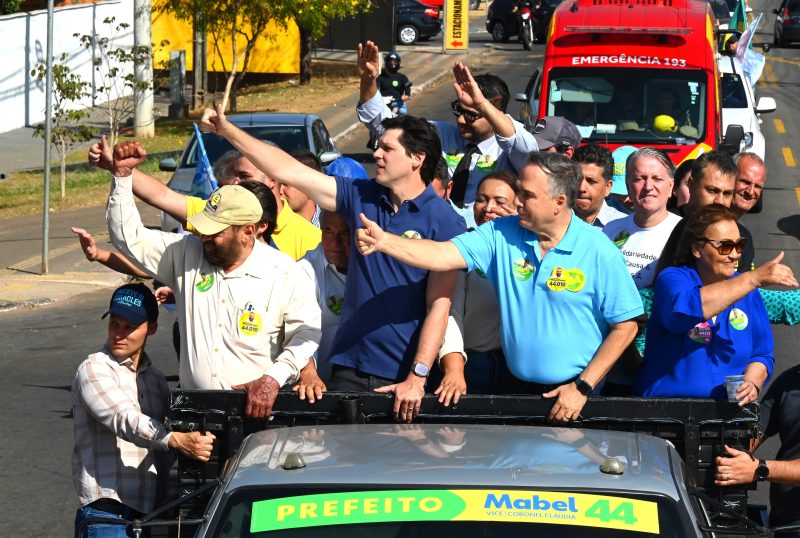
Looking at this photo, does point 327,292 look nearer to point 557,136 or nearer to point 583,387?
point 583,387

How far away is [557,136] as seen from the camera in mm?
8281

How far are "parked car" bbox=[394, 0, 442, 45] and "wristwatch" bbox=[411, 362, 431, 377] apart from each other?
1518 inches

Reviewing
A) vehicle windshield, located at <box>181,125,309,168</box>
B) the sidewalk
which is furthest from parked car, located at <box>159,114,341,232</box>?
the sidewalk

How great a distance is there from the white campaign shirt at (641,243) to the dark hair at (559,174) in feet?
4.24

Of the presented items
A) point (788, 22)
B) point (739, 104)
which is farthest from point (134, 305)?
point (788, 22)

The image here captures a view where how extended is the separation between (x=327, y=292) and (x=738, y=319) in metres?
1.84

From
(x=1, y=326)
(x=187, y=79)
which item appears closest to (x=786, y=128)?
(x=187, y=79)

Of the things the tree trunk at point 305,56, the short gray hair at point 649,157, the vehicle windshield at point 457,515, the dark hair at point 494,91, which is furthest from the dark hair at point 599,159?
the tree trunk at point 305,56

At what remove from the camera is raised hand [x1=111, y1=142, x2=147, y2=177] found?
210 inches

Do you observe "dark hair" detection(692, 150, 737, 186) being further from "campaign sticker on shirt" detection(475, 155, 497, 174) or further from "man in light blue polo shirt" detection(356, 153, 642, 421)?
"man in light blue polo shirt" detection(356, 153, 642, 421)

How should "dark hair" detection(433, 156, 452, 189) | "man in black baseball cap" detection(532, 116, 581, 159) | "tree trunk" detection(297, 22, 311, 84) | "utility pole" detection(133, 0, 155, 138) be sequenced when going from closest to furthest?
"dark hair" detection(433, 156, 452, 189) → "man in black baseball cap" detection(532, 116, 581, 159) → "utility pole" detection(133, 0, 155, 138) → "tree trunk" detection(297, 22, 311, 84)

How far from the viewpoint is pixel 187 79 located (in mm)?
33156

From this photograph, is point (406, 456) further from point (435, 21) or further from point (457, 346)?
point (435, 21)

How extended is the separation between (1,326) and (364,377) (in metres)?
8.68
